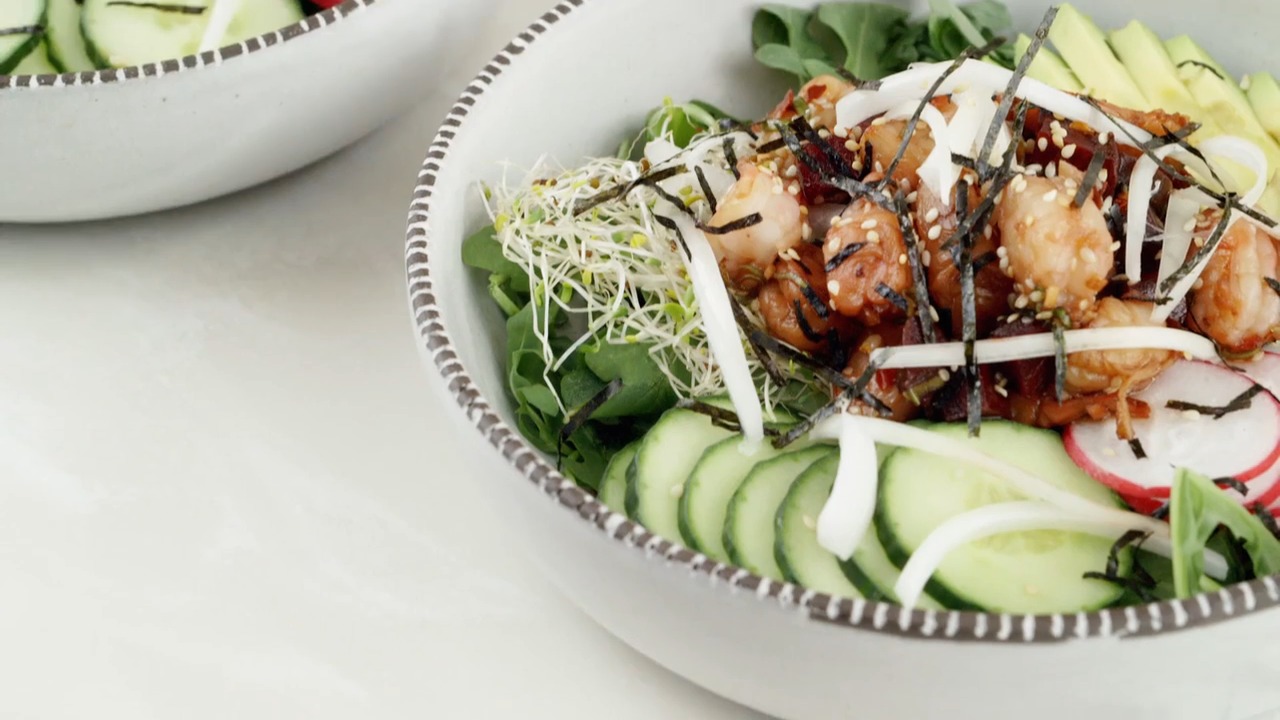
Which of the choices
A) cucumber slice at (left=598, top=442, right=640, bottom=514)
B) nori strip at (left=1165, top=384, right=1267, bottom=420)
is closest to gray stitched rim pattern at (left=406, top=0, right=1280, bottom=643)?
cucumber slice at (left=598, top=442, right=640, bottom=514)

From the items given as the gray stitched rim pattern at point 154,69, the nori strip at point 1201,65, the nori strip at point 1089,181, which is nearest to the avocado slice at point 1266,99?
the nori strip at point 1201,65

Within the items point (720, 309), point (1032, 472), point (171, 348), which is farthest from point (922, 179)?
point (171, 348)

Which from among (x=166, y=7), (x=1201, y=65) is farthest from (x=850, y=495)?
(x=166, y=7)

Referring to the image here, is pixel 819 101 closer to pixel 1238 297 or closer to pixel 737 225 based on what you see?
pixel 737 225

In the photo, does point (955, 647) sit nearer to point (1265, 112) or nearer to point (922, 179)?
point (922, 179)

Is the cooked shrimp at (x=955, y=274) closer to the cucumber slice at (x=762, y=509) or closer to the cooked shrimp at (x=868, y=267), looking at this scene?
the cooked shrimp at (x=868, y=267)
